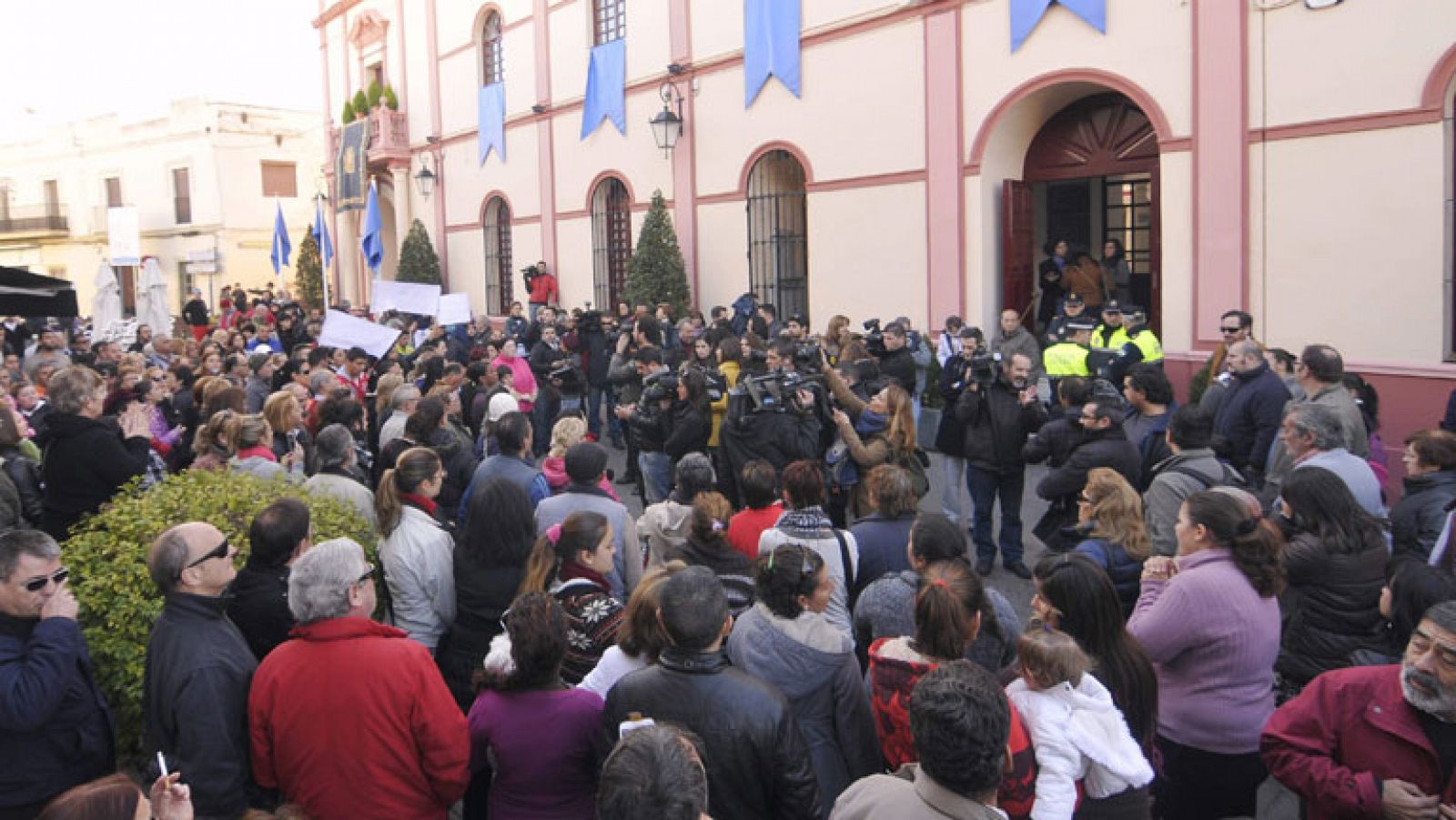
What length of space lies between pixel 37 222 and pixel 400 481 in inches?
1919

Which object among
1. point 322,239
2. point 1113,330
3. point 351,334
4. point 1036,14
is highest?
point 1036,14

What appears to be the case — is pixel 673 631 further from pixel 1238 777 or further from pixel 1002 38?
pixel 1002 38

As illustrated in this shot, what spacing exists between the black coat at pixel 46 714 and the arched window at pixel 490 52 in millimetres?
21098

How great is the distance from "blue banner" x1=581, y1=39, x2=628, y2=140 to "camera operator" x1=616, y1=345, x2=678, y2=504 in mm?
10657

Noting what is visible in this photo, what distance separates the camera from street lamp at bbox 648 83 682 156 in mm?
17969

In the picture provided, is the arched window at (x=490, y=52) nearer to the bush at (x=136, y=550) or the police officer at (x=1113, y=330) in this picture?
the police officer at (x=1113, y=330)

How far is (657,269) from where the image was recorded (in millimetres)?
17641

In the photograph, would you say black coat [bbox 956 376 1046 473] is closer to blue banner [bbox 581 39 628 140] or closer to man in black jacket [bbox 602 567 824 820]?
man in black jacket [bbox 602 567 824 820]

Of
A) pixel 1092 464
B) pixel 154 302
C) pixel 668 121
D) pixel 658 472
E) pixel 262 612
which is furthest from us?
pixel 154 302

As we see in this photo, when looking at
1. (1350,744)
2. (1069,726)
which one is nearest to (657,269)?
(1069,726)

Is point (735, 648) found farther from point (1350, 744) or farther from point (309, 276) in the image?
point (309, 276)

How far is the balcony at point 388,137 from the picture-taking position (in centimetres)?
2570

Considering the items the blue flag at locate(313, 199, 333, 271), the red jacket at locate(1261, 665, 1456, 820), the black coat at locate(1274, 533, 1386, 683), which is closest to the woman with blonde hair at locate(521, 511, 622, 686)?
the red jacket at locate(1261, 665, 1456, 820)

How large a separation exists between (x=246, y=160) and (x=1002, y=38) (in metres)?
34.9
